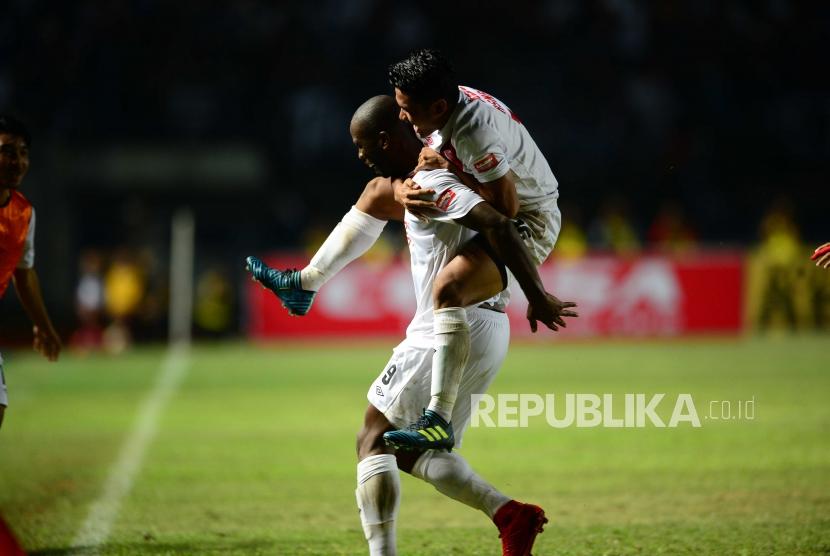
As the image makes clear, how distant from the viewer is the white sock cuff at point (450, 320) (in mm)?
4738

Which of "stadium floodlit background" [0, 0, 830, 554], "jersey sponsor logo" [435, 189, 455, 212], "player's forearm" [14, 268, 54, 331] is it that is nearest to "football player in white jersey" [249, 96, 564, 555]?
"jersey sponsor logo" [435, 189, 455, 212]

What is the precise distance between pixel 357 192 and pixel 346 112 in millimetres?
2017

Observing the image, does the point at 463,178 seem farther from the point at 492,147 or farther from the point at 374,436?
the point at 374,436

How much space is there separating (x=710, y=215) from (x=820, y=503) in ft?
62.5

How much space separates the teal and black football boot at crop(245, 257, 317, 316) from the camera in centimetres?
533

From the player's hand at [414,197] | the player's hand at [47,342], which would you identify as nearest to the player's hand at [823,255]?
the player's hand at [414,197]

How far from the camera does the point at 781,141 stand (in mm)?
26000

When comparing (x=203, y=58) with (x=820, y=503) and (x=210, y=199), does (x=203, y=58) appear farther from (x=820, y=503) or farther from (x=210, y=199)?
(x=820, y=503)

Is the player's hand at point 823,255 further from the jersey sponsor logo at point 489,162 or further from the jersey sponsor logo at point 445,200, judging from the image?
the jersey sponsor logo at point 445,200

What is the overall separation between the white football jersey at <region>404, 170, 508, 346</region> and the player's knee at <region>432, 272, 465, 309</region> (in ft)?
0.62

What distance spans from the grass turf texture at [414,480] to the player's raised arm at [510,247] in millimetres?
1709

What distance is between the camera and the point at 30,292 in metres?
6.18

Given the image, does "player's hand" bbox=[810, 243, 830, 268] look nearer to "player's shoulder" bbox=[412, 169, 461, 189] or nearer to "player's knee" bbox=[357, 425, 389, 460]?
"player's shoulder" bbox=[412, 169, 461, 189]

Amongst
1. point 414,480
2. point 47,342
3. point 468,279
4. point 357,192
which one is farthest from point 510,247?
point 357,192
